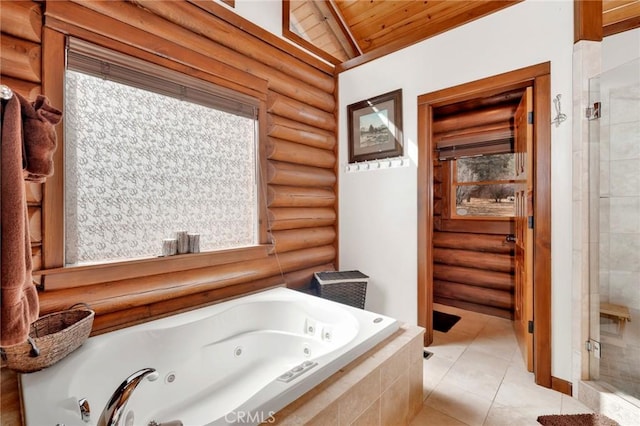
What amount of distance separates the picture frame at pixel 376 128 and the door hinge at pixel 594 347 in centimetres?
194

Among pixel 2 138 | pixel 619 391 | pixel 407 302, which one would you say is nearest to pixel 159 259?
pixel 2 138

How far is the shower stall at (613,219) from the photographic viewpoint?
73.1 inches

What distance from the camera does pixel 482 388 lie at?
6.61 ft

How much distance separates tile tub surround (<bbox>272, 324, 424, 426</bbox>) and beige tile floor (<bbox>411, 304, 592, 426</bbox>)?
0.22m

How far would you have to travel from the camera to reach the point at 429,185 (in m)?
2.64

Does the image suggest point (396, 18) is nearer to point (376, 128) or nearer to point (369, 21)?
point (369, 21)

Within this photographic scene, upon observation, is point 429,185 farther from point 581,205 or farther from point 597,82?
point 597,82

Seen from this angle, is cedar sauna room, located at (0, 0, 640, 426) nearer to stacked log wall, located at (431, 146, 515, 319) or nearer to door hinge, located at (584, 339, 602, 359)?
door hinge, located at (584, 339, 602, 359)

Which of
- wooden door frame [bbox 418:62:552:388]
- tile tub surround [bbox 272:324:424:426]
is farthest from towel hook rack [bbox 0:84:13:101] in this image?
wooden door frame [bbox 418:62:552:388]

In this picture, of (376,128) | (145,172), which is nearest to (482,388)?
(376,128)

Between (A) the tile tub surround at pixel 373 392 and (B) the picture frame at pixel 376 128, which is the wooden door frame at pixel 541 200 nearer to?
(B) the picture frame at pixel 376 128

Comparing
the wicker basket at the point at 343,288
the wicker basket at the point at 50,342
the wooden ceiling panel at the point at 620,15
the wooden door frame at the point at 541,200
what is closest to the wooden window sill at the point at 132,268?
the wicker basket at the point at 50,342

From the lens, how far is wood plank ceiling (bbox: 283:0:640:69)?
2.64 m

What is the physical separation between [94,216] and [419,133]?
8.37 ft
